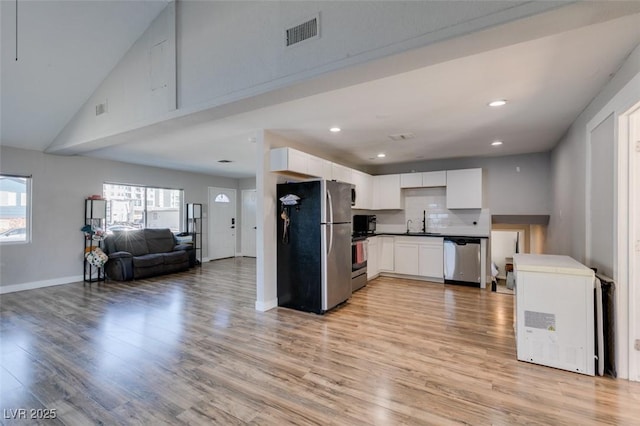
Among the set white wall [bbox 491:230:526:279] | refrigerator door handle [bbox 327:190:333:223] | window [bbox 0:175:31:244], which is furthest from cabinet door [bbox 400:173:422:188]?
window [bbox 0:175:31:244]

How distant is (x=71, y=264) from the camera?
5.68 m

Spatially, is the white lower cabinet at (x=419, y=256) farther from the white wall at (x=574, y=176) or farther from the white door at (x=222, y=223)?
the white door at (x=222, y=223)

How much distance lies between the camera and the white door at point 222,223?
857cm

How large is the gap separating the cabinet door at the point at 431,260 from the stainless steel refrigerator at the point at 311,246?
7.32ft

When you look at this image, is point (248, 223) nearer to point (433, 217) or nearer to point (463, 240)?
point (433, 217)

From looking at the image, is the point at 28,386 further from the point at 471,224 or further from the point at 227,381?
the point at 471,224

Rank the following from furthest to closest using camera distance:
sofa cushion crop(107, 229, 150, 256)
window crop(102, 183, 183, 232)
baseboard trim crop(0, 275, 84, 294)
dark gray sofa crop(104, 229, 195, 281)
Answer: window crop(102, 183, 183, 232) → sofa cushion crop(107, 229, 150, 256) → dark gray sofa crop(104, 229, 195, 281) → baseboard trim crop(0, 275, 84, 294)

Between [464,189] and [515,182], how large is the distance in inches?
38.4

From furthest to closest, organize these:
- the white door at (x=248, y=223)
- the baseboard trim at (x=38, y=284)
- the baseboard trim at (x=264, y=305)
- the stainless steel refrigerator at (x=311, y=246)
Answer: the white door at (x=248, y=223) < the baseboard trim at (x=38, y=284) < the baseboard trim at (x=264, y=305) < the stainless steel refrigerator at (x=311, y=246)

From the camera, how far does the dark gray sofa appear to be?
5754mm

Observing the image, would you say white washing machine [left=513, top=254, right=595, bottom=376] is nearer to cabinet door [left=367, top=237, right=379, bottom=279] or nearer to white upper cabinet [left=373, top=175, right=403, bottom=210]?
cabinet door [left=367, top=237, right=379, bottom=279]

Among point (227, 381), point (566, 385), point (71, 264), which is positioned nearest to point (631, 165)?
point (566, 385)

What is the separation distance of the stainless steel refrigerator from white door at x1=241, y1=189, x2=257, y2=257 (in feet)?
17.3

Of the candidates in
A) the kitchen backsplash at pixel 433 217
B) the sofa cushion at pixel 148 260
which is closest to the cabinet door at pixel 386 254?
the kitchen backsplash at pixel 433 217
